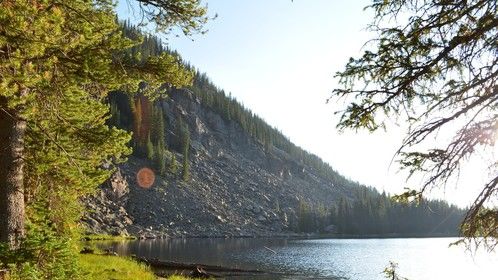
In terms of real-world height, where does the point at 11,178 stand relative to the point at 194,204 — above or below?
below

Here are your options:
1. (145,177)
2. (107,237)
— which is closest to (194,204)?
(145,177)

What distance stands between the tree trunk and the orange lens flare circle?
481 feet

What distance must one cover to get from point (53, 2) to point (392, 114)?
6648mm

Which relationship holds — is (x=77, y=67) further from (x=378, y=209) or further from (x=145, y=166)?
(x=378, y=209)

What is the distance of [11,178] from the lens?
9.75m

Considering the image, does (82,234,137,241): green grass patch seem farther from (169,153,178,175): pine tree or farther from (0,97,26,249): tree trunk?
(0,97,26,249): tree trunk

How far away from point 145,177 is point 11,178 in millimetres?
153028

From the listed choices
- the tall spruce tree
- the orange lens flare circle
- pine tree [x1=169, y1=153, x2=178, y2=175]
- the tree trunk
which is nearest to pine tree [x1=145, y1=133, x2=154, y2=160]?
the orange lens flare circle

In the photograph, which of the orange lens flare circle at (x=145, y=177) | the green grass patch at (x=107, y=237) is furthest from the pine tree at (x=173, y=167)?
the green grass patch at (x=107, y=237)

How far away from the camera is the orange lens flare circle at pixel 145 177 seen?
15375 cm

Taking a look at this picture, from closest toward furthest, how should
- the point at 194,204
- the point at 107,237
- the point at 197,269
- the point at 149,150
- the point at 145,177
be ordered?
1. the point at 197,269
2. the point at 107,237
3. the point at 194,204
4. the point at 145,177
5. the point at 149,150

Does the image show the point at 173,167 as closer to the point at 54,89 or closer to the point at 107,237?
the point at 107,237

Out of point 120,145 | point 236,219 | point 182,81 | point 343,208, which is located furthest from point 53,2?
point 343,208

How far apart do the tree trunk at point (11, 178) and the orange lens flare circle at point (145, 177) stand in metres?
147
